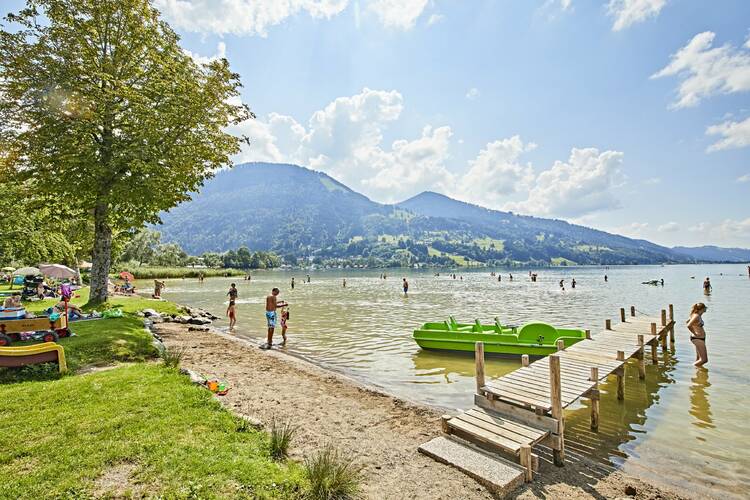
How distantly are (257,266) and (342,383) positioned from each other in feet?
583

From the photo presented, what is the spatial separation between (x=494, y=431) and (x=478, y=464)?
1.08 m

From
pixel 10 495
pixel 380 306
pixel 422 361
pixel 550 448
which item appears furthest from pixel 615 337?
pixel 380 306

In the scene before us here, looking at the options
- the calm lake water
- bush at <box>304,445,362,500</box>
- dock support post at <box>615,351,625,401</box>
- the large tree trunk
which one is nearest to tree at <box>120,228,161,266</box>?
the large tree trunk

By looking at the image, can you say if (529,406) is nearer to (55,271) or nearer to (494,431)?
(494,431)

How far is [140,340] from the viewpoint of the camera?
14188 millimetres

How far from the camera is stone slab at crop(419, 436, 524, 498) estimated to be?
664 centimetres

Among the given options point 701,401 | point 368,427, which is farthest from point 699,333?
point 368,427

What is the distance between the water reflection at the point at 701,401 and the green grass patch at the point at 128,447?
37.3ft

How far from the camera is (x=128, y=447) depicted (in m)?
6.26

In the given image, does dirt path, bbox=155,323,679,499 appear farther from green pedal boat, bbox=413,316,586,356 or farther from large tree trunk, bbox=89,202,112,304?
large tree trunk, bbox=89,202,112,304

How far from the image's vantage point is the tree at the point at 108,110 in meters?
17.5

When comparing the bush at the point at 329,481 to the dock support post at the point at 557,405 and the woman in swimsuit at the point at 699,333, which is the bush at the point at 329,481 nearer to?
the dock support post at the point at 557,405

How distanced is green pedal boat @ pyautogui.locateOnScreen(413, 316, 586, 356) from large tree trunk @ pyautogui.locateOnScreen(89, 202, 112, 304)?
17330 mm

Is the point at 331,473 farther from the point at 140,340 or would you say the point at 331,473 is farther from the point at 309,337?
the point at 309,337
